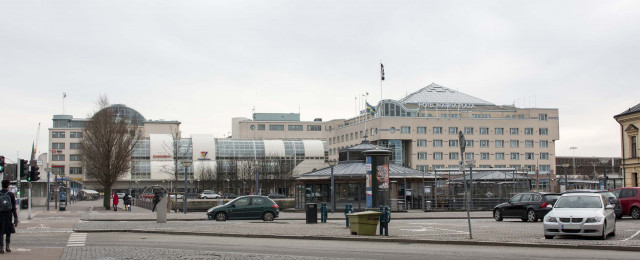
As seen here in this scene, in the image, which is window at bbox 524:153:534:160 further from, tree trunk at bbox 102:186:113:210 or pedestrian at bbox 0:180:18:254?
pedestrian at bbox 0:180:18:254

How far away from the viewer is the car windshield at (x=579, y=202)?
69.3ft

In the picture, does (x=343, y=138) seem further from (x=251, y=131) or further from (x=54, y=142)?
(x=54, y=142)

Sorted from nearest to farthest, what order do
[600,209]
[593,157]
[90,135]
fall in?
[600,209], [90,135], [593,157]

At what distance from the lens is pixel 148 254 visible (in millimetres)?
17016

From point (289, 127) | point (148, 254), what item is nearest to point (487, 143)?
point (289, 127)

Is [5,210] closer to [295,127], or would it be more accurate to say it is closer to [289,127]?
[289,127]

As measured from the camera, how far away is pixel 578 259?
1520cm

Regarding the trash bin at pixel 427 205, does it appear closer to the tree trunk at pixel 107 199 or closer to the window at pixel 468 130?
the tree trunk at pixel 107 199

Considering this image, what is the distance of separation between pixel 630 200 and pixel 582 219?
572 inches

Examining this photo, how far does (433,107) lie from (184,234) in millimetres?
101292

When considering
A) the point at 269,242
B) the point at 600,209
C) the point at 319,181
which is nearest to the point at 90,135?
the point at 319,181

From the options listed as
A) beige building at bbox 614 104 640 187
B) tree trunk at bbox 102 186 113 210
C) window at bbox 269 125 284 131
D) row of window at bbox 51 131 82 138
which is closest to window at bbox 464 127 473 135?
window at bbox 269 125 284 131

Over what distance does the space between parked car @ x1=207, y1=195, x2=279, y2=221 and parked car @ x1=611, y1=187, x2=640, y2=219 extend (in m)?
17.2

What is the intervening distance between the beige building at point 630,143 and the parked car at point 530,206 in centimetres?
2797
